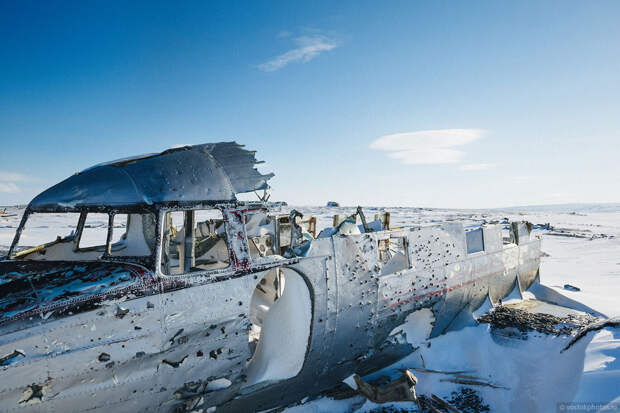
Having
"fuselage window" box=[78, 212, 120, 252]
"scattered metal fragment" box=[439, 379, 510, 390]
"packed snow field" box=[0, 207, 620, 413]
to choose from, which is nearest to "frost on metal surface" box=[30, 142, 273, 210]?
"fuselage window" box=[78, 212, 120, 252]

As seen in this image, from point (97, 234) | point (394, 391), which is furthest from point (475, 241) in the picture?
point (97, 234)

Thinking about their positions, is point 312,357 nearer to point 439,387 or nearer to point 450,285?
point 439,387

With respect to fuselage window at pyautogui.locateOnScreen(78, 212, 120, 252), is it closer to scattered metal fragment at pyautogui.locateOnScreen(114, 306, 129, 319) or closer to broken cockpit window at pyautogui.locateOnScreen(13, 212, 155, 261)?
broken cockpit window at pyautogui.locateOnScreen(13, 212, 155, 261)

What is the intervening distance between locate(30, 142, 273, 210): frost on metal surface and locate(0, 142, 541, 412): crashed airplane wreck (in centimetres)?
1

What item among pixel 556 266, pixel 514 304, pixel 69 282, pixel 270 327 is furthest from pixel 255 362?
pixel 556 266

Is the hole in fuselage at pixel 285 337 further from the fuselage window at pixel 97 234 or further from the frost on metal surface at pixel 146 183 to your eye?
the fuselage window at pixel 97 234

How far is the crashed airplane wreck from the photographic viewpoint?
2441mm

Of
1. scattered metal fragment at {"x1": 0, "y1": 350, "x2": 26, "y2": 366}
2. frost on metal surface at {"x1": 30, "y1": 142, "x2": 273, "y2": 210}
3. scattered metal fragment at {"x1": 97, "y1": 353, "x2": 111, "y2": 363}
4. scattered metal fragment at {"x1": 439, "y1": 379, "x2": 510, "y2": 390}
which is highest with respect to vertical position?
frost on metal surface at {"x1": 30, "y1": 142, "x2": 273, "y2": 210}

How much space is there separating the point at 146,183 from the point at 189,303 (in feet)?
3.91

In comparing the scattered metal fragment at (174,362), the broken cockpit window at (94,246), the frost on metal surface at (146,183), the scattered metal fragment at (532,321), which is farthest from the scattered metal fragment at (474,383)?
the broken cockpit window at (94,246)

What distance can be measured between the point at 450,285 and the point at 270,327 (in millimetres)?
2905

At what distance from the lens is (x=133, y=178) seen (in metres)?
3.27

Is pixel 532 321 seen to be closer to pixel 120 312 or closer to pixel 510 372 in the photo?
pixel 510 372

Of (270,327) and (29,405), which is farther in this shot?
(270,327)
